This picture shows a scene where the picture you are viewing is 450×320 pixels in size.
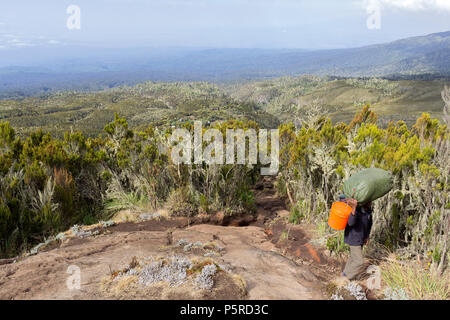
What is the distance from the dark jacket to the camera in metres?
A: 3.34

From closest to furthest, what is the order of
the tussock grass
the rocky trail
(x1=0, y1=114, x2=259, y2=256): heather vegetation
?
the rocky trail → the tussock grass → (x1=0, y1=114, x2=259, y2=256): heather vegetation

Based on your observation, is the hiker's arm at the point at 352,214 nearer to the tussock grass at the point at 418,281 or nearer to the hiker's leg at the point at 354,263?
the hiker's leg at the point at 354,263

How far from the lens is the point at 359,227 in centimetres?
337

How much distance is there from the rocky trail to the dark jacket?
2.14 feet

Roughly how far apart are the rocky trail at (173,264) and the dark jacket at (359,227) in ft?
2.14

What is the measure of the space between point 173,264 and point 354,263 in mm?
2191

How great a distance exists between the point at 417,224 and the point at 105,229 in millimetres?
4896

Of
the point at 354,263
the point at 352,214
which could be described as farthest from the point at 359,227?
the point at 354,263

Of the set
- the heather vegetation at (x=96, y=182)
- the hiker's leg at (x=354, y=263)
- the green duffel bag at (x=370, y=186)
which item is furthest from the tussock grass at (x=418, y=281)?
the heather vegetation at (x=96, y=182)

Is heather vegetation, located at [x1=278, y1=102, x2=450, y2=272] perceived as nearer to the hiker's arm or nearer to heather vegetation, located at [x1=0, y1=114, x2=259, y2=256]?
the hiker's arm

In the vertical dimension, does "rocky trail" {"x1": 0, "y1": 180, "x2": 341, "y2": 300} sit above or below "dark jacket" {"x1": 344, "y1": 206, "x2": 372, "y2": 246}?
below

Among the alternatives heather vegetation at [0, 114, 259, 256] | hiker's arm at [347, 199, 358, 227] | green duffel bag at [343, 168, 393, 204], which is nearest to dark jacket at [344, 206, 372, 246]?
hiker's arm at [347, 199, 358, 227]

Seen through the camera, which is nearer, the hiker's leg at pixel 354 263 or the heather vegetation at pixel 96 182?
the hiker's leg at pixel 354 263

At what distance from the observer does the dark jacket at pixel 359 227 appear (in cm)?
334
